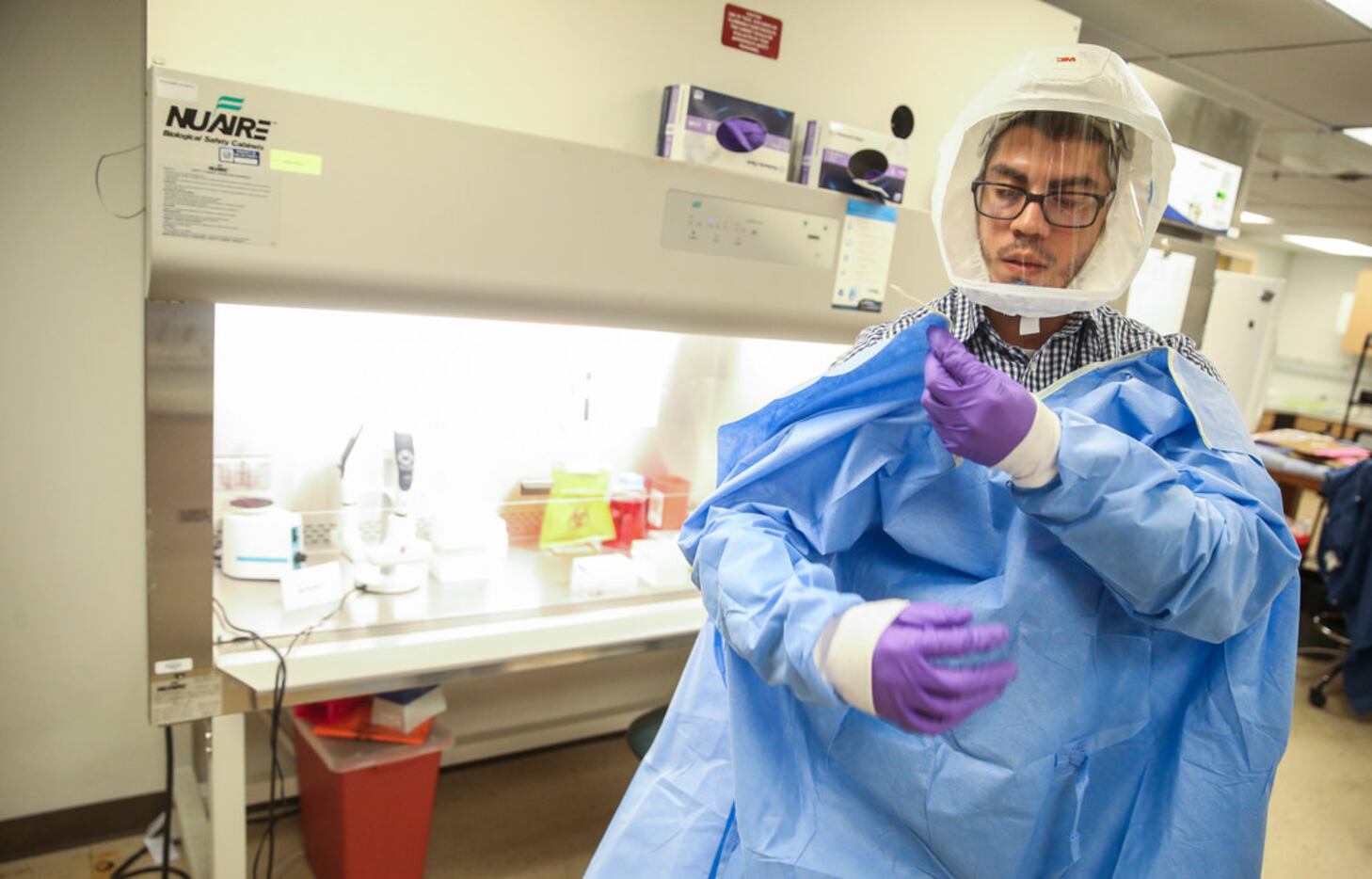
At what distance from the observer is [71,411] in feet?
6.45

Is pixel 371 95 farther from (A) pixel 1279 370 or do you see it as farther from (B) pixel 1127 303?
(A) pixel 1279 370

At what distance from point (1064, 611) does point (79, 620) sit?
2185 mm

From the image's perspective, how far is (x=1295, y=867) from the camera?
262 cm

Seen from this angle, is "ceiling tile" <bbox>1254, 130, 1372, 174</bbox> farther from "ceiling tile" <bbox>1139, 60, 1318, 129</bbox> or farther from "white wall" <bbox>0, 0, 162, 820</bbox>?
"white wall" <bbox>0, 0, 162, 820</bbox>

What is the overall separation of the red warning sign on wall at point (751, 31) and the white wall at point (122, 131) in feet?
0.07

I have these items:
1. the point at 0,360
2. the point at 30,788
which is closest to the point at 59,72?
the point at 0,360

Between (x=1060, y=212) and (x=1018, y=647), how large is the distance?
21.1 inches

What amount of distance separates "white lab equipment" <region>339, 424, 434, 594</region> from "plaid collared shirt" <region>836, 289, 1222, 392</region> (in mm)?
1166

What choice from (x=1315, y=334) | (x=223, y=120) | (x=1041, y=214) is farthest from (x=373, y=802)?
(x=1315, y=334)

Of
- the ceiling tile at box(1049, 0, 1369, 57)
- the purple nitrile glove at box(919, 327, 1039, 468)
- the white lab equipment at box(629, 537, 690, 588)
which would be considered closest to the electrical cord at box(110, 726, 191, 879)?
the white lab equipment at box(629, 537, 690, 588)

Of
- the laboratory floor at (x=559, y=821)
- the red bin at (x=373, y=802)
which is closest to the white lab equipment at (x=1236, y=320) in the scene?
the laboratory floor at (x=559, y=821)

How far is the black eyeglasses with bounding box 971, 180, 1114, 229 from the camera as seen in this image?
107 centimetres

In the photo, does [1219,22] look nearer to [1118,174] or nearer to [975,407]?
[1118,174]

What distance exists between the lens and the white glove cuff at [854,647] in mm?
777
